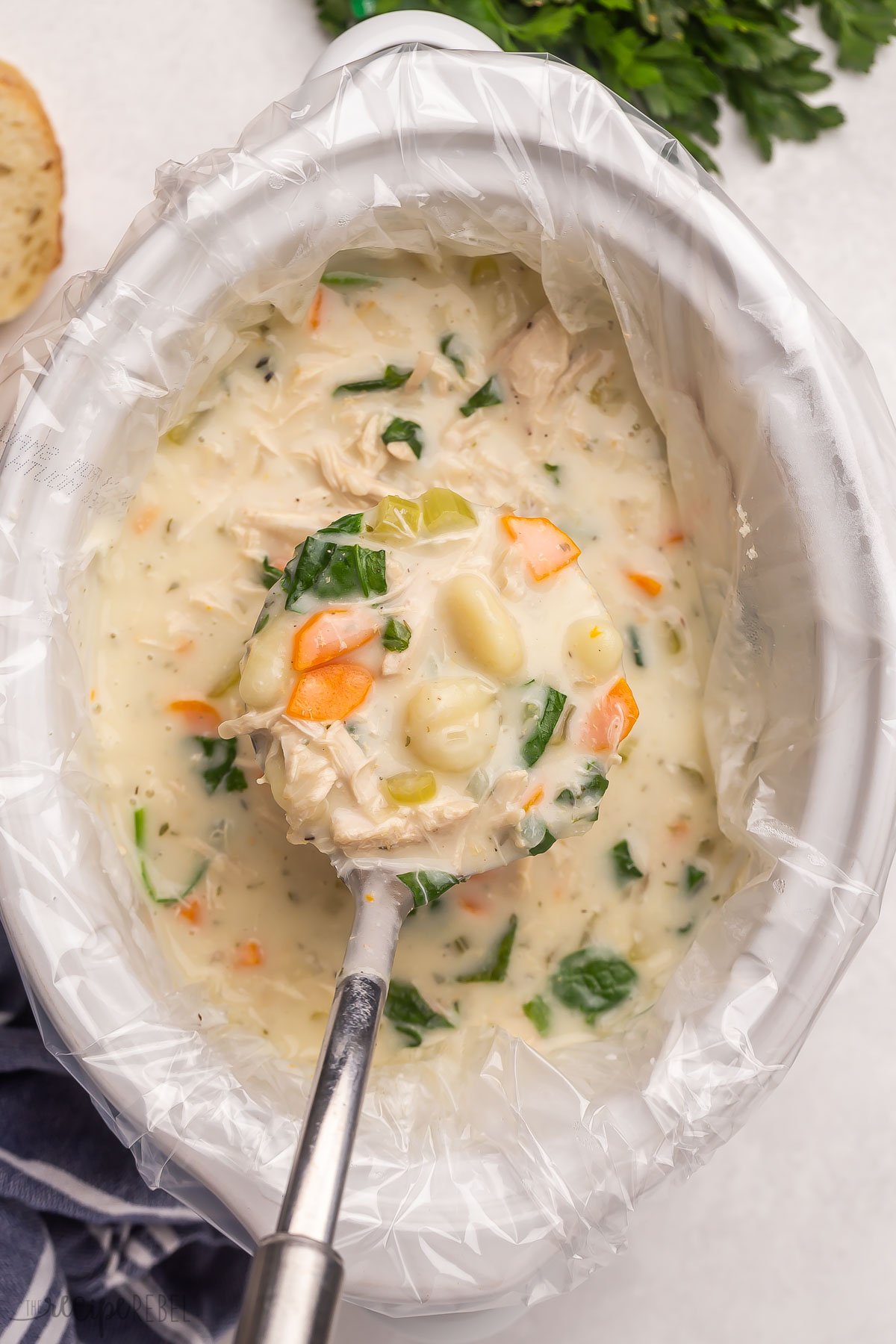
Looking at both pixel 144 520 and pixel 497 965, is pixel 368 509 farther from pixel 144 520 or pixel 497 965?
pixel 497 965

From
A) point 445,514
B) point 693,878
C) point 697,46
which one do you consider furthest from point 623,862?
point 697,46

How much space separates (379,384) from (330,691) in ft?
1.23

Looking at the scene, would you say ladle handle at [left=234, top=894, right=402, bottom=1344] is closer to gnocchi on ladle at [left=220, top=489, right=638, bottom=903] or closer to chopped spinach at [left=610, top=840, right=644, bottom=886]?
gnocchi on ladle at [left=220, top=489, right=638, bottom=903]

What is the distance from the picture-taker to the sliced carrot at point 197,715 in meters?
1.08

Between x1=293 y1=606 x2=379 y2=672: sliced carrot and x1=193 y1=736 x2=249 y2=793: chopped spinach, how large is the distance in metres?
0.21

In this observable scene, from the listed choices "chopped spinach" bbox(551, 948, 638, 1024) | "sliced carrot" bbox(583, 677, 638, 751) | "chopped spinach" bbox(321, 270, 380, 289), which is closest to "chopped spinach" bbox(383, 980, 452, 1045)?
"chopped spinach" bbox(551, 948, 638, 1024)

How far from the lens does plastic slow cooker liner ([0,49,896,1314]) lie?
0.93m

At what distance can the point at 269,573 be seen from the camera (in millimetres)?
1090

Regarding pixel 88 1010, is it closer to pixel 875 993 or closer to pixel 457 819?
pixel 457 819

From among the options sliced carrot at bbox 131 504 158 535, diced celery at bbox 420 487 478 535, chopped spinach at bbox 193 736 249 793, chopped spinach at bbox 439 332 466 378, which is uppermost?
chopped spinach at bbox 439 332 466 378

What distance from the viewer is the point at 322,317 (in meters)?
1.12

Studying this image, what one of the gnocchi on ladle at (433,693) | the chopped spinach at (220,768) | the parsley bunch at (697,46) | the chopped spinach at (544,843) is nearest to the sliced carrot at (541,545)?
the gnocchi on ladle at (433,693)

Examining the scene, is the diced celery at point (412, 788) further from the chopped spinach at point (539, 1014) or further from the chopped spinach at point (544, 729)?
the chopped spinach at point (539, 1014)

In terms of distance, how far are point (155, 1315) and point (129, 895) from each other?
532mm
